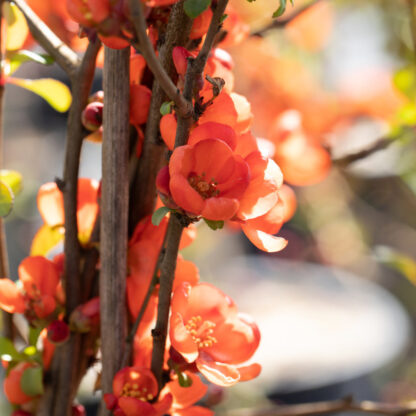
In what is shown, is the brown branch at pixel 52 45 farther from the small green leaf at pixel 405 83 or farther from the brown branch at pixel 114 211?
the small green leaf at pixel 405 83

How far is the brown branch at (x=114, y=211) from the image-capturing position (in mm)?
340

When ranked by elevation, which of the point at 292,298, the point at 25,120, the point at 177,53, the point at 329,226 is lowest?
the point at 177,53

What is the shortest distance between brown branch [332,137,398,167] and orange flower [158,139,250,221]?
0.37 m

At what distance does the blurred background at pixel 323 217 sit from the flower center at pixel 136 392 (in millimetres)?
754

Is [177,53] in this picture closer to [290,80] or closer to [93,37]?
[93,37]

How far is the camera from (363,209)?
2021mm

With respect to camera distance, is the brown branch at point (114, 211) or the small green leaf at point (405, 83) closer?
the brown branch at point (114, 211)

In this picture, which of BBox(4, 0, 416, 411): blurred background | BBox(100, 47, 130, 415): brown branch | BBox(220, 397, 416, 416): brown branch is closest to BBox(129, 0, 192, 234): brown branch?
BBox(100, 47, 130, 415): brown branch

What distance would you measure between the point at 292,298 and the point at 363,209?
48 cm

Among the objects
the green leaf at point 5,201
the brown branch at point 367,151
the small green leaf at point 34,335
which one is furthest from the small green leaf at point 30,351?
the brown branch at point 367,151

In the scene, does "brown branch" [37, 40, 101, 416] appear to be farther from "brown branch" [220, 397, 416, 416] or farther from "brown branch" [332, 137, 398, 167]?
"brown branch" [332, 137, 398, 167]

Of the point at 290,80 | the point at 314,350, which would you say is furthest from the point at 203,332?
the point at 290,80

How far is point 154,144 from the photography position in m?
0.36

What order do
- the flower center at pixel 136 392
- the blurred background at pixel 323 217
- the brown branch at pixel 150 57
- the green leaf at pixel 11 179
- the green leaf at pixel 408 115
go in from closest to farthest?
the brown branch at pixel 150 57, the flower center at pixel 136 392, the green leaf at pixel 11 179, the green leaf at pixel 408 115, the blurred background at pixel 323 217
